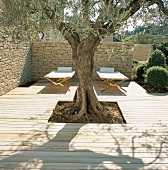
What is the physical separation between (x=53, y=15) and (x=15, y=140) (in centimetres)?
197

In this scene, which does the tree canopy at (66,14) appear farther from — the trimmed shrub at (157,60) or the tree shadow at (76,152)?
the trimmed shrub at (157,60)

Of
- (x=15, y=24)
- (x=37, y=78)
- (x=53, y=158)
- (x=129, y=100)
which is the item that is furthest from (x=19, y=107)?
(x=37, y=78)

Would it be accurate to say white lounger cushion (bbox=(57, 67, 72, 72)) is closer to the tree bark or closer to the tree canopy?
the tree bark

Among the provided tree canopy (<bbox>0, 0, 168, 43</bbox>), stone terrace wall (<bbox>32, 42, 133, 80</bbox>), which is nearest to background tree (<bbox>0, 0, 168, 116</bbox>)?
tree canopy (<bbox>0, 0, 168, 43</bbox>)

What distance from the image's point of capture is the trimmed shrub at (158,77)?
6898 mm

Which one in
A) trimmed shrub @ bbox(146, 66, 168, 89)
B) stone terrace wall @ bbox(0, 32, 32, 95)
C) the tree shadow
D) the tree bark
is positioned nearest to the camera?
the tree shadow

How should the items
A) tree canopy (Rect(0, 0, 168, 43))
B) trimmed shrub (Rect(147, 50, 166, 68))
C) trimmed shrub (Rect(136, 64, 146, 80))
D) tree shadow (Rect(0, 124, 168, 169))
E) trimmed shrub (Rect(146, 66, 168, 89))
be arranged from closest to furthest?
tree shadow (Rect(0, 124, 168, 169))
tree canopy (Rect(0, 0, 168, 43))
trimmed shrub (Rect(146, 66, 168, 89))
trimmed shrub (Rect(147, 50, 166, 68))
trimmed shrub (Rect(136, 64, 146, 80))

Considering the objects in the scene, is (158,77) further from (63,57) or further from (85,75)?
(63,57)

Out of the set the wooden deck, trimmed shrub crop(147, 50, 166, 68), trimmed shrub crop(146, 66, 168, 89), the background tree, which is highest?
the background tree

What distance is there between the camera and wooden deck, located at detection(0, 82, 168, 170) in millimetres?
2545

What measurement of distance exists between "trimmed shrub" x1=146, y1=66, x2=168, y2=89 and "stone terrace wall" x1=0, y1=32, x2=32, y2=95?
4.68m

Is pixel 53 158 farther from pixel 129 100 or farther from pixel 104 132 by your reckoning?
pixel 129 100

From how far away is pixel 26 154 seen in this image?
2701 mm

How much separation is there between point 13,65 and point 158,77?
4.89m
